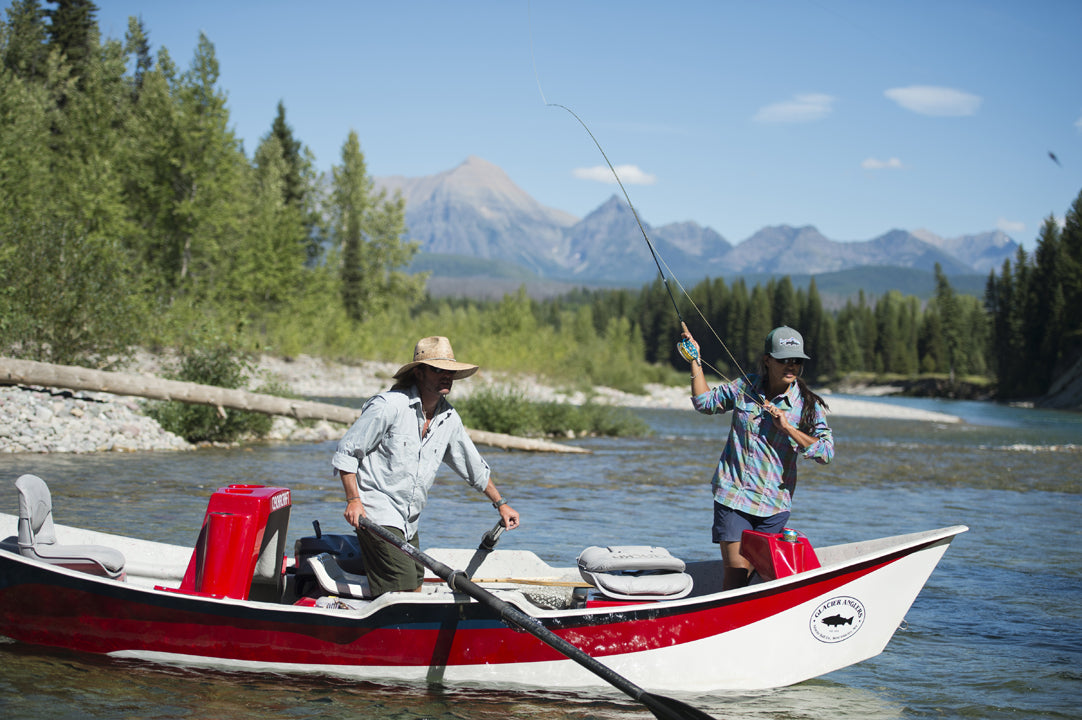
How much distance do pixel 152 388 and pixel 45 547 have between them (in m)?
10.7

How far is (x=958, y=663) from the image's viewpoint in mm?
6637

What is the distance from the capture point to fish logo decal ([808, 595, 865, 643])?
539 centimetres

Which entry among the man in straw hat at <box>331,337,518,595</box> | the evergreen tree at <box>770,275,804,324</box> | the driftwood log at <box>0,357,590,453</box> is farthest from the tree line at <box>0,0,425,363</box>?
the evergreen tree at <box>770,275,804,324</box>

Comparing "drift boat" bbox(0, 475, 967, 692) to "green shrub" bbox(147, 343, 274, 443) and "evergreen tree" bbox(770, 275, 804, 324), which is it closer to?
"green shrub" bbox(147, 343, 274, 443)

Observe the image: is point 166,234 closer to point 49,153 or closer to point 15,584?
point 49,153

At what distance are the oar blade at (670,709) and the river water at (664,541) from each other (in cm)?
47

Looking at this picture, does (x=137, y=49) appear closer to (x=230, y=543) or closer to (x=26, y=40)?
(x=26, y=40)

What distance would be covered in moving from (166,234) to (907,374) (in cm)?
10616

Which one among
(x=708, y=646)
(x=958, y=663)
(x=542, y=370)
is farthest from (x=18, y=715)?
(x=542, y=370)

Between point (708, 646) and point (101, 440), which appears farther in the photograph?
point (101, 440)

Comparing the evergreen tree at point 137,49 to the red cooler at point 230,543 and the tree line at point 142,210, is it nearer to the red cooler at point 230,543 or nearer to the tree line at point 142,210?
the tree line at point 142,210

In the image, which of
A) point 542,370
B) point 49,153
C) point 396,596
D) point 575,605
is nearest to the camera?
point 396,596

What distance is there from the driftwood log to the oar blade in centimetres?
1309

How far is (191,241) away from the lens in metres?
38.8
